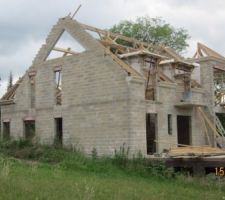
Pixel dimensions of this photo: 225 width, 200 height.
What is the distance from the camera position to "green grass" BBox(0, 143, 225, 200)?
11625mm

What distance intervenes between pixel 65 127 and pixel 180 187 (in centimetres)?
1331

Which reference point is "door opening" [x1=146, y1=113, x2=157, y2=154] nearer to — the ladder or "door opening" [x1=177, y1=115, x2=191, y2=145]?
"door opening" [x1=177, y1=115, x2=191, y2=145]

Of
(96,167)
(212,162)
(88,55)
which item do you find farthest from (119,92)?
(212,162)

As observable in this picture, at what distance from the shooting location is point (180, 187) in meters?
16.1

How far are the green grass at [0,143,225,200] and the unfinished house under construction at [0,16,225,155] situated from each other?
2262 mm

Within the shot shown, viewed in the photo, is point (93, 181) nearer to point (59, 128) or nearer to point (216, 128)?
point (59, 128)

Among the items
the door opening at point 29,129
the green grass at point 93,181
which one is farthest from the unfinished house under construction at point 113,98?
the green grass at point 93,181

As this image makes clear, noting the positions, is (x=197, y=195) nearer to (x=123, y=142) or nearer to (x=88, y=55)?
(x=123, y=142)

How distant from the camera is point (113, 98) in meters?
25.5

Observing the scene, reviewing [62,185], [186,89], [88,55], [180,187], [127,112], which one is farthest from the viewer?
[186,89]

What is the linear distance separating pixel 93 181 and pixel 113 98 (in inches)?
407

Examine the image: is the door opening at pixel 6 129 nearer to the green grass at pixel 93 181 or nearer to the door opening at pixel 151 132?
the green grass at pixel 93 181

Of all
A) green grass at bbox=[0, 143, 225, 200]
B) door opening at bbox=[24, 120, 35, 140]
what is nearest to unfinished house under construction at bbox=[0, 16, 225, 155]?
door opening at bbox=[24, 120, 35, 140]

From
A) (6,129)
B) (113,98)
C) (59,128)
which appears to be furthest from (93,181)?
(6,129)
